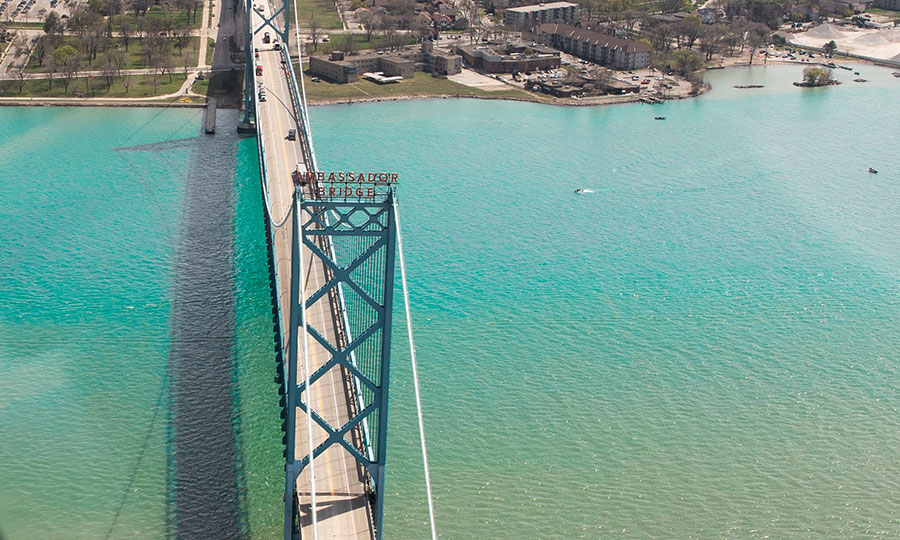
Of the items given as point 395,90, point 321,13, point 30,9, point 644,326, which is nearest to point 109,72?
point 395,90

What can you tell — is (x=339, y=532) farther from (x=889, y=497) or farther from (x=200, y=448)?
(x=889, y=497)

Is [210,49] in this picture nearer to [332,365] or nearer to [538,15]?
[538,15]

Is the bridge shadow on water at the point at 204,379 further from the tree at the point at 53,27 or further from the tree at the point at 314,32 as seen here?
the tree at the point at 314,32

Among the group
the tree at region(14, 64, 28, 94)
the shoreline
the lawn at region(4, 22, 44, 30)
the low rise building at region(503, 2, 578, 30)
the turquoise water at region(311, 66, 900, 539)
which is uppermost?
the low rise building at region(503, 2, 578, 30)

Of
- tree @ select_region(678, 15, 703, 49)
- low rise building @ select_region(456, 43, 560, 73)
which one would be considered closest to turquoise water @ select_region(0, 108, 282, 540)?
low rise building @ select_region(456, 43, 560, 73)

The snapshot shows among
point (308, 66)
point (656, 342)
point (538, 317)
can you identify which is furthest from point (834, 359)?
point (308, 66)

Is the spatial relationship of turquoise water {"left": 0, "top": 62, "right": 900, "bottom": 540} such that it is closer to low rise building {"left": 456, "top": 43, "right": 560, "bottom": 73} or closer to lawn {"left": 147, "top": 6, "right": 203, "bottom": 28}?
low rise building {"left": 456, "top": 43, "right": 560, "bottom": 73}
